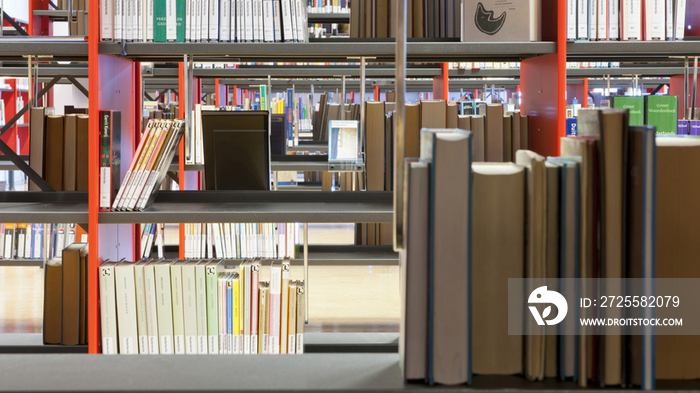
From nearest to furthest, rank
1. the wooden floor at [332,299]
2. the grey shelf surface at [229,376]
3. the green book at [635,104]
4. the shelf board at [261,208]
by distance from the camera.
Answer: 1. the grey shelf surface at [229,376]
2. the shelf board at [261,208]
3. the green book at [635,104]
4. the wooden floor at [332,299]

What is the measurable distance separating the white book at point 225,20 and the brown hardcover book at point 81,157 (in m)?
0.65

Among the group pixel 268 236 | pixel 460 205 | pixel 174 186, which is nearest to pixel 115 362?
pixel 460 205

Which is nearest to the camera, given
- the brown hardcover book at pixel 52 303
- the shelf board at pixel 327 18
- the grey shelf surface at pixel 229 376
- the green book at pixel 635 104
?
the grey shelf surface at pixel 229 376

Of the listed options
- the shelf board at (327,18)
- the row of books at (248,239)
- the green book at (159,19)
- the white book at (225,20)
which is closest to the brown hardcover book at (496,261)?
the white book at (225,20)

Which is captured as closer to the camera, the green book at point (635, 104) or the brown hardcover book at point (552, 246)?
the brown hardcover book at point (552, 246)

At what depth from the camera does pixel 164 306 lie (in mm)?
1850

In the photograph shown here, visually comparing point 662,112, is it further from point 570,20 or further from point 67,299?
point 67,299

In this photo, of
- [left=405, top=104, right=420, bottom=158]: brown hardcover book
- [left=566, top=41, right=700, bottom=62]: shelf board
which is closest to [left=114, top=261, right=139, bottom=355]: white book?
[left=405, top=104, right=420, bottom=158]: brown hardcover book

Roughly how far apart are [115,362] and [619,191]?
1.79 feet

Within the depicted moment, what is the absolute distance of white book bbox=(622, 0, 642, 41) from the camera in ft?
6.49

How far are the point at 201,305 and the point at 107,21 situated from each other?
1.00 metres

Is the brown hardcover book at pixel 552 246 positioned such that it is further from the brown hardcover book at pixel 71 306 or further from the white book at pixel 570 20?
the brown hardcover book at pixel 71 306

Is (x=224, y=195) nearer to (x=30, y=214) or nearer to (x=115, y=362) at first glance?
(x=30, y=214)

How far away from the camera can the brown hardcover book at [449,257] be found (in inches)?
21.2
